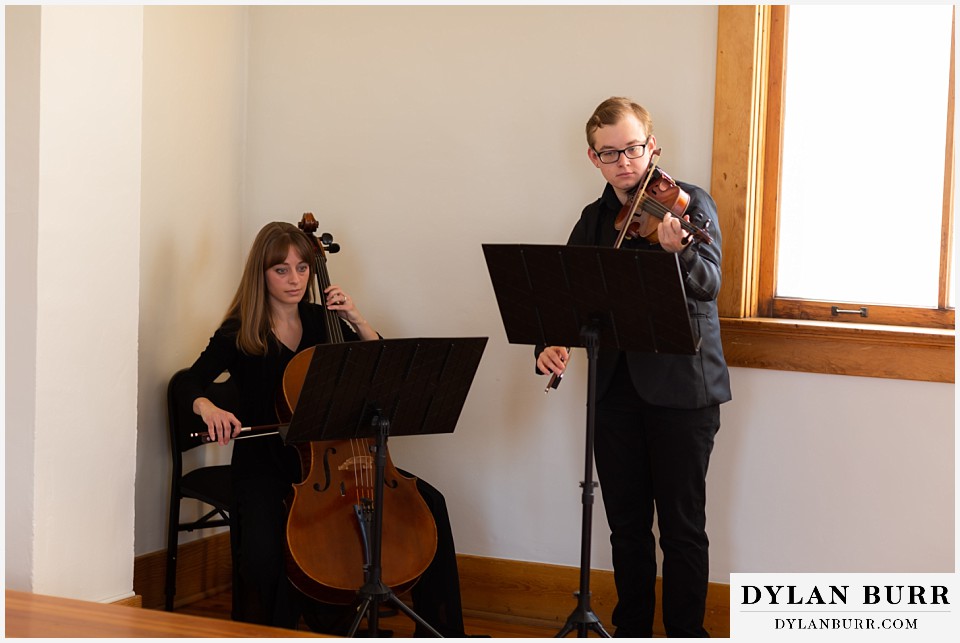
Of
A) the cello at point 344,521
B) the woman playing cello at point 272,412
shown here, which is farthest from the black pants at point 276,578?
the cello at point 344,521

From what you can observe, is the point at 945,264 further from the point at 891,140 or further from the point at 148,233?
the point at 148,233

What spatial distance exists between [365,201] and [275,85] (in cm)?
51

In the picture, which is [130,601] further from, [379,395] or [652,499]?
[652,499]

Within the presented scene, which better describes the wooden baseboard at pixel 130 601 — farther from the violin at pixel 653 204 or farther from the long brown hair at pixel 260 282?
the violin at pixel 653 204

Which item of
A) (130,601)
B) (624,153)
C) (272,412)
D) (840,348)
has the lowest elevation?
(130,601)

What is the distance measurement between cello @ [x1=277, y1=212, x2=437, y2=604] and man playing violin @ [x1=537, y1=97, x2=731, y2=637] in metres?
0.50

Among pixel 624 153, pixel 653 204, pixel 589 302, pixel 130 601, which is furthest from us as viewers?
pixel 130 601

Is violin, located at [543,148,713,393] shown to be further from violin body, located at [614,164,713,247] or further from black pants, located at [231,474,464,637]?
black pants, located at [231,474,464,637]

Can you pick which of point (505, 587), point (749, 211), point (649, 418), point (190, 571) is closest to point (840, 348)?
point (749, 211)

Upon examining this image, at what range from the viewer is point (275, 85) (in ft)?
11.7

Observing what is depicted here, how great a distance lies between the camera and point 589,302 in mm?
2348

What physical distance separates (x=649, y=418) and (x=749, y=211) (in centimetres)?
69

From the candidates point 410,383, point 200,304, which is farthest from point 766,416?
point 200,304

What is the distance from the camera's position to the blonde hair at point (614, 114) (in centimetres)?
263
